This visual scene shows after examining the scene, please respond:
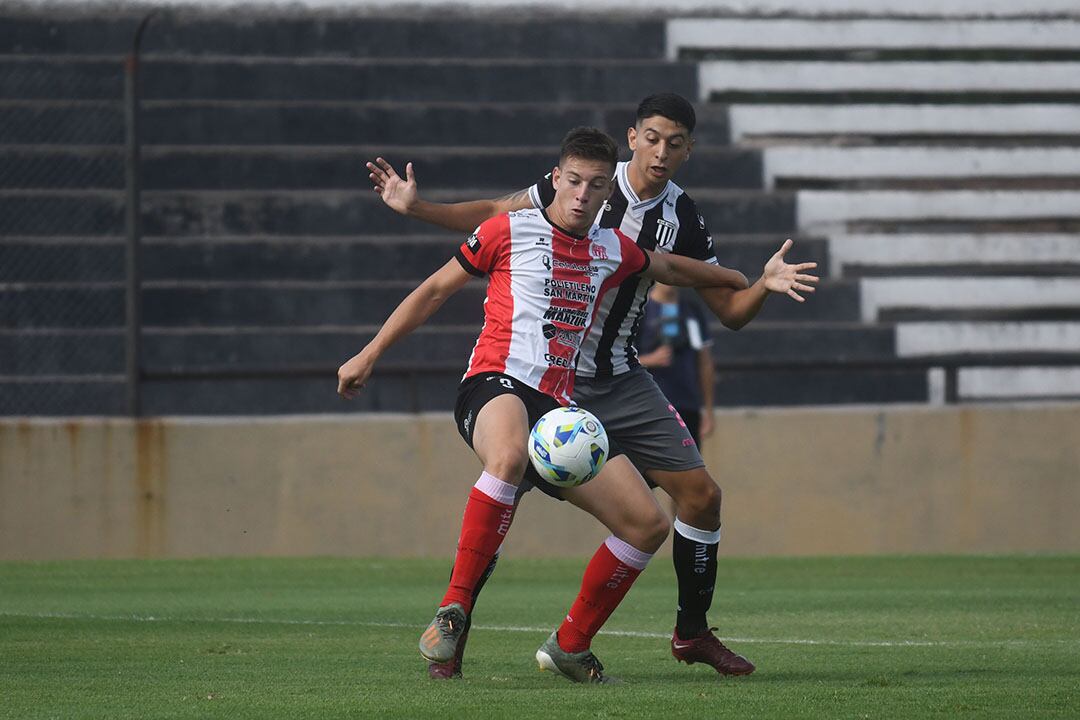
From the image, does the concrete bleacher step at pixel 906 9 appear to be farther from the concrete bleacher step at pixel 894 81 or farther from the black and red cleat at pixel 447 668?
the black and red cleat at pixel 447 668

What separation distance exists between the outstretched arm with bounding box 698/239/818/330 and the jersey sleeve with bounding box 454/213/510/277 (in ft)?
2.74

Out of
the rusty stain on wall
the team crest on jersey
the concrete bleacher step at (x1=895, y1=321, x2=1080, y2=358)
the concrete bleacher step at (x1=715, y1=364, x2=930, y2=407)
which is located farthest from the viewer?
the concrete bleacher step at (x1=895, y1=321, x2=1080, y2=358)

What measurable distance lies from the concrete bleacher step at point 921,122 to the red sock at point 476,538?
12482 mm

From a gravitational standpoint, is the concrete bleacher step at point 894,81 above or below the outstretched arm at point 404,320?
above

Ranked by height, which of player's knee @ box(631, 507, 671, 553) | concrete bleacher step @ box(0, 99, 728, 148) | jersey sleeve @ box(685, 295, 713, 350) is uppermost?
concrete bleacher step @ box(0, 99, 728, 148)

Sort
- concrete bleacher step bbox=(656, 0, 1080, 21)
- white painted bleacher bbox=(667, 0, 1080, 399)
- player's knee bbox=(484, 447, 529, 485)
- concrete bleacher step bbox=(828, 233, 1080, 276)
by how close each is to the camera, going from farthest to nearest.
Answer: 1. concrete bleacher step bbox=(656, 0, 1080, 21)
2. concrete bleacher step bbox=(828, 233, 1080, 276)
3. white painted bleacher bbox=(667, 0, 1080, 399)
4. player's knee bbox=(484, 447, 529, 485)

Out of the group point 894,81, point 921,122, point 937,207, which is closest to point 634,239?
point 937,207

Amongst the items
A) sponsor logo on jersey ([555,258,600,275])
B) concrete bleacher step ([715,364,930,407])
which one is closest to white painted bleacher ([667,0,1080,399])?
concrete bleacher step ([715,364,930,407])

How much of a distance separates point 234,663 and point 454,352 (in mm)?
8492

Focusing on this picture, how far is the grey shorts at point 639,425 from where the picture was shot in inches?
263

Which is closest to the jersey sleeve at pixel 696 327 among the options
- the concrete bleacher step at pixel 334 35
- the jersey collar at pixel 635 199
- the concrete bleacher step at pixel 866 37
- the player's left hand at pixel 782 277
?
the jersey collar at pixel 635 199

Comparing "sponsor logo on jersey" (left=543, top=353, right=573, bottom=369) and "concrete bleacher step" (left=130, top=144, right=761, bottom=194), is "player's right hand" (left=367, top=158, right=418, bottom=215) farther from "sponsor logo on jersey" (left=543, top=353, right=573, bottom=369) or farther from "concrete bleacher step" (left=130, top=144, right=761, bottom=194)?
"concrete bleacher step" (left=130, top=144, right=761, bottom=194)

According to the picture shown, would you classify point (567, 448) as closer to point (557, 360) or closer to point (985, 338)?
point (557, 360)

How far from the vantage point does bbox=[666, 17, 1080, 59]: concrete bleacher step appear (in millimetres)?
19031
